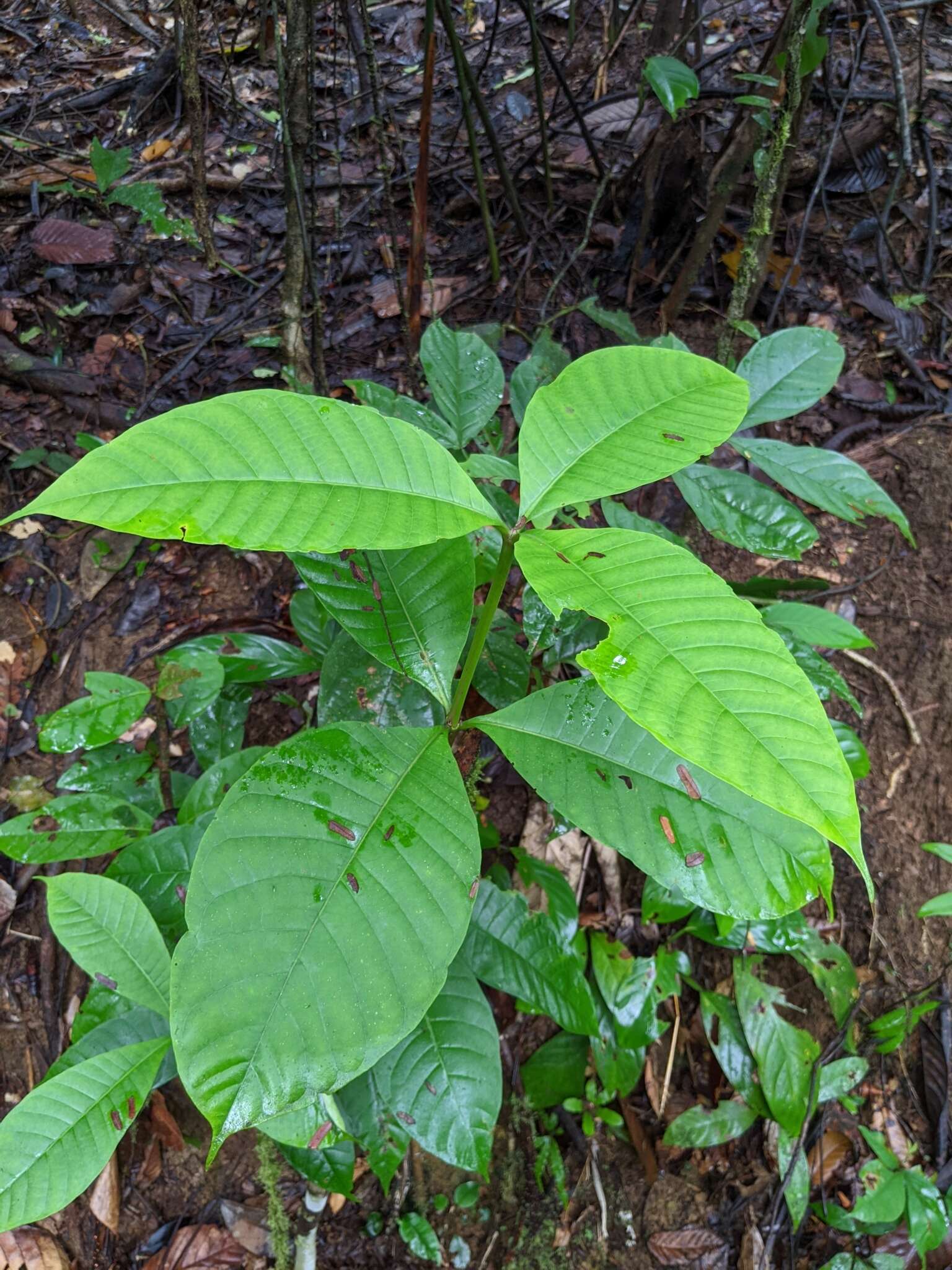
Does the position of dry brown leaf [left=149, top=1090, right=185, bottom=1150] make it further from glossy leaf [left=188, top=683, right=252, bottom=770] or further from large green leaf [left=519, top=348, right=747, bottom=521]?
large green leaf [left=519, top=348, right=747, bottom=521]

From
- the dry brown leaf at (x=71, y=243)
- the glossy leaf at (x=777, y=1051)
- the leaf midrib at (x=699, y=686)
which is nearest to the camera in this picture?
the leaf midrib at (x=699, y=686)

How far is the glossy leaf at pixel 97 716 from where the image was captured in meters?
1.30

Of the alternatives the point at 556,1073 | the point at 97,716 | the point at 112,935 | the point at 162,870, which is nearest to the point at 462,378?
the point at 97,716

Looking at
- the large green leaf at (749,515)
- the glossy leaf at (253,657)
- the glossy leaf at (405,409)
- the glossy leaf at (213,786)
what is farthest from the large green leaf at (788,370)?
the glossy leaf at (213,786)

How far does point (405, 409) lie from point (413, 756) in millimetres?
690

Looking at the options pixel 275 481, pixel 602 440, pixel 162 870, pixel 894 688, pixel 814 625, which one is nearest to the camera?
pixel 275 481

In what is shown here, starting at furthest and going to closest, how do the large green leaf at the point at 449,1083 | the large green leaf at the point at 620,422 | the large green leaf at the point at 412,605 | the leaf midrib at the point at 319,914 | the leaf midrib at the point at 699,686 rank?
the large green leaf at the point at 449,1083, the large green leaf at the point at 412,605, the large green leaf at the point at 620,422, the leaf midrib at the point at 319,914, the leaf midrib at the point at 699,686

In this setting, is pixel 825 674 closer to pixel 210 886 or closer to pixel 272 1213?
pixel 210 886

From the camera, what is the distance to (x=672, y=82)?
5.92 feet

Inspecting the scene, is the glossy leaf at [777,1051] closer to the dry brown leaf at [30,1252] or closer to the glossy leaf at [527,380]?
the glossy leaf at [527,380]

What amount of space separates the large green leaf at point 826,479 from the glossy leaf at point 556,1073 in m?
1.22

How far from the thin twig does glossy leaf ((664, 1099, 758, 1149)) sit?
104 centimetres

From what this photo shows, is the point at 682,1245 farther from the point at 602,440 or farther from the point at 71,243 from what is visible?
the point at 71,243

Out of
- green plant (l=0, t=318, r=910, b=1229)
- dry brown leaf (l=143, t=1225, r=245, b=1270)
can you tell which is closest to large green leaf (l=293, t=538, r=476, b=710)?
green plant (l=0, t=318, r=910, b=1229)
